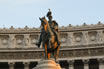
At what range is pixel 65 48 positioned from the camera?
5372cm

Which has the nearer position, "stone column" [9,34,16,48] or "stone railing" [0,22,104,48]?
"stone railing" [0,22,104,48]

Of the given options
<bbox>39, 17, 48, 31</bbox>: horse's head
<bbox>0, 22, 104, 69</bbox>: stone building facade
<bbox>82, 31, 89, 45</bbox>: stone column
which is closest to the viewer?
<bbox>39, 17, 48, 31</bbox>: horse's head

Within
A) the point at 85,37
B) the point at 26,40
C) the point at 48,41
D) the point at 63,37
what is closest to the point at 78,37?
the point at 85,37

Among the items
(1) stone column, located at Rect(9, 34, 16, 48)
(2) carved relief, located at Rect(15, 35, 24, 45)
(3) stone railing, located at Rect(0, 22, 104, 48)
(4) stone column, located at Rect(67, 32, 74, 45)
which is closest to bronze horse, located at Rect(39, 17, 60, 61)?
(3) stone railing, located at Rect(0, 22, 104, 48)

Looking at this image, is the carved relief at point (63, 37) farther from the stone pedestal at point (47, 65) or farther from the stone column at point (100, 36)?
the stone pedestal at point (47, 65)

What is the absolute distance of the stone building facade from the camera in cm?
5309

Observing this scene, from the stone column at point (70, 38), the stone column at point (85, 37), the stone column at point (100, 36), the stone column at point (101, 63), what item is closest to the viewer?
the stone column at point (101, 63)

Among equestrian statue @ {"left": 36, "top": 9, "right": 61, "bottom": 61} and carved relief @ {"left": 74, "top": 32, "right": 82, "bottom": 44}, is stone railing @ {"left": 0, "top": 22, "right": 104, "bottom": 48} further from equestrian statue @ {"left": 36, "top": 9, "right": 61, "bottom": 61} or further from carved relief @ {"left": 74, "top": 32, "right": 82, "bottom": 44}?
equestrian statue @ {"left": 36, "top": 9, "right": 61, "bottom": 61}

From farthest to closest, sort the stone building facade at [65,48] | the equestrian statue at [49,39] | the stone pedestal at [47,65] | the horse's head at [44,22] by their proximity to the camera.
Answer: the stone building facade at [65,48], the equestrian statue at [49,39], the horse's head at [44,22], the stone pedestal at [47,65]

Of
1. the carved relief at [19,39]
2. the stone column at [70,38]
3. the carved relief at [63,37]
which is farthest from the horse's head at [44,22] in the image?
the carved relief at [19,39]

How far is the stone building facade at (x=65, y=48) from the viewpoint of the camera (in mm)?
53094

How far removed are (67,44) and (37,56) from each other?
5234mm

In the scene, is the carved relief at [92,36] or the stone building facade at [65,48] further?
the carved relief at [92,36]

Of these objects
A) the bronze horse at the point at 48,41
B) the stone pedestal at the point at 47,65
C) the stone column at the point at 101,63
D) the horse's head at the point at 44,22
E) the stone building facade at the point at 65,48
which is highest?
the horse's head at the point at 44,22
